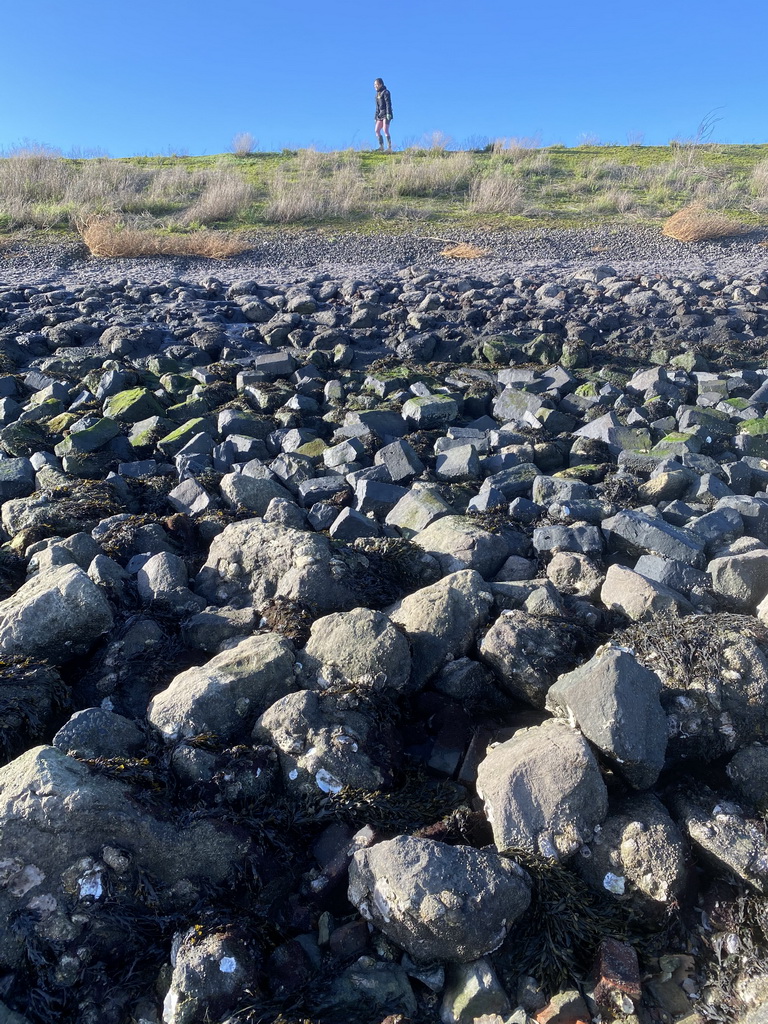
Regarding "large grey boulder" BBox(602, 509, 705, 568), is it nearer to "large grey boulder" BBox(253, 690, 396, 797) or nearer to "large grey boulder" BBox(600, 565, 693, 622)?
"large grey boulder" BBox(600, 565, 693, 622)

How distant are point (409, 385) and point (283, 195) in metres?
10.6

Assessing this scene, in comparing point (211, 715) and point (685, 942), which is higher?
point (211, 715)

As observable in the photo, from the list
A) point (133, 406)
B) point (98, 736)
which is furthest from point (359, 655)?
point (133, 406)

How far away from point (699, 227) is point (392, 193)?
22.7 feet

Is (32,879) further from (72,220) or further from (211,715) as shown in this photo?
(72,220)

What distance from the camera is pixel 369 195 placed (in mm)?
16781

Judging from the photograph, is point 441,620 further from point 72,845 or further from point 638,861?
point 72,845

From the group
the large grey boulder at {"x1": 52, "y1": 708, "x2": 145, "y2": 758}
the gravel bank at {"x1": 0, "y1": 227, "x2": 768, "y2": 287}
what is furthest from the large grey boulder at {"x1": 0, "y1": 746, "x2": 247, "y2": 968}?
the gravel bank at {"x1": 0, "y1": 227, "x2": 768, "y2": 287}

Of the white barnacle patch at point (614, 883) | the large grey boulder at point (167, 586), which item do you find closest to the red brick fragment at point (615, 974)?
the white barnacle patch at point (614, 883)

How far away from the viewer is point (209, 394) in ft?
22.6

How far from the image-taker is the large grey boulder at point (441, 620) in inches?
128

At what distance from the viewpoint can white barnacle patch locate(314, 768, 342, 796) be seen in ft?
8.92

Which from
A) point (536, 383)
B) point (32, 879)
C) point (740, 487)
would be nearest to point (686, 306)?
point (536, 383)

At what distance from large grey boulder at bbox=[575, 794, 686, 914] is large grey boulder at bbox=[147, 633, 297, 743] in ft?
Answer: 4.39
